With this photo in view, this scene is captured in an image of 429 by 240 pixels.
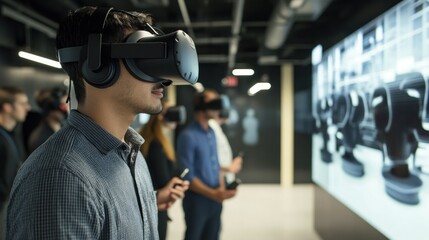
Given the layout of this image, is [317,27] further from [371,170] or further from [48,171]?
[48,171]

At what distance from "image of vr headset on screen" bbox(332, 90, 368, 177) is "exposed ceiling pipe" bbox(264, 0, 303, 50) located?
36.1 inches

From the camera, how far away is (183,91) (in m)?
6.09

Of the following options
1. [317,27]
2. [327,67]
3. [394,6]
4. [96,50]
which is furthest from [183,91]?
[96,50]

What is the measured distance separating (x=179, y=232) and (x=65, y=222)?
10.1 ft

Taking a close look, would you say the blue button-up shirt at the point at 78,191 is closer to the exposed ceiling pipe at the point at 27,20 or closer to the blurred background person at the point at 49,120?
the blurred background person at the point at 49,120

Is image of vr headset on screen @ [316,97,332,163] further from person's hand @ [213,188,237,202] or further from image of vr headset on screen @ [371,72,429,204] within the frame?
person's hand @ [213,188,237,202]

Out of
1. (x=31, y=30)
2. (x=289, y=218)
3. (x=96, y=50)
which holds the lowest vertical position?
(x=289, y=218)

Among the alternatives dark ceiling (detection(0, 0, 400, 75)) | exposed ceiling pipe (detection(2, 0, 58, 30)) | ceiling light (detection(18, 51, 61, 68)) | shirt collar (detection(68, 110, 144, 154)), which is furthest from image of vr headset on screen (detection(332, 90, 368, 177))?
exposed ceiling pipe (detection(2, 0, 58, 30))

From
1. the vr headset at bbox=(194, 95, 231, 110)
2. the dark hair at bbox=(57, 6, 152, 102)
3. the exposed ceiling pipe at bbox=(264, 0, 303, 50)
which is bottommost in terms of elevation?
the vr headset at bbox=(194, 95, 231, 110)

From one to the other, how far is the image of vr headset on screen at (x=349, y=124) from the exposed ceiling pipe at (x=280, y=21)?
92cm

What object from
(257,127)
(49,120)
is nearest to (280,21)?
(49,120)

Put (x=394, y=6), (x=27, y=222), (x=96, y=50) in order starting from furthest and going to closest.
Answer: (x=394, y=6) < (x=96, y=50) < (x=27, y=222)

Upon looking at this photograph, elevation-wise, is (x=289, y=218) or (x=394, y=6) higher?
(x=394, y=6)

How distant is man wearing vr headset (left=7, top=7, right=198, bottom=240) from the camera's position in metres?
0.62
